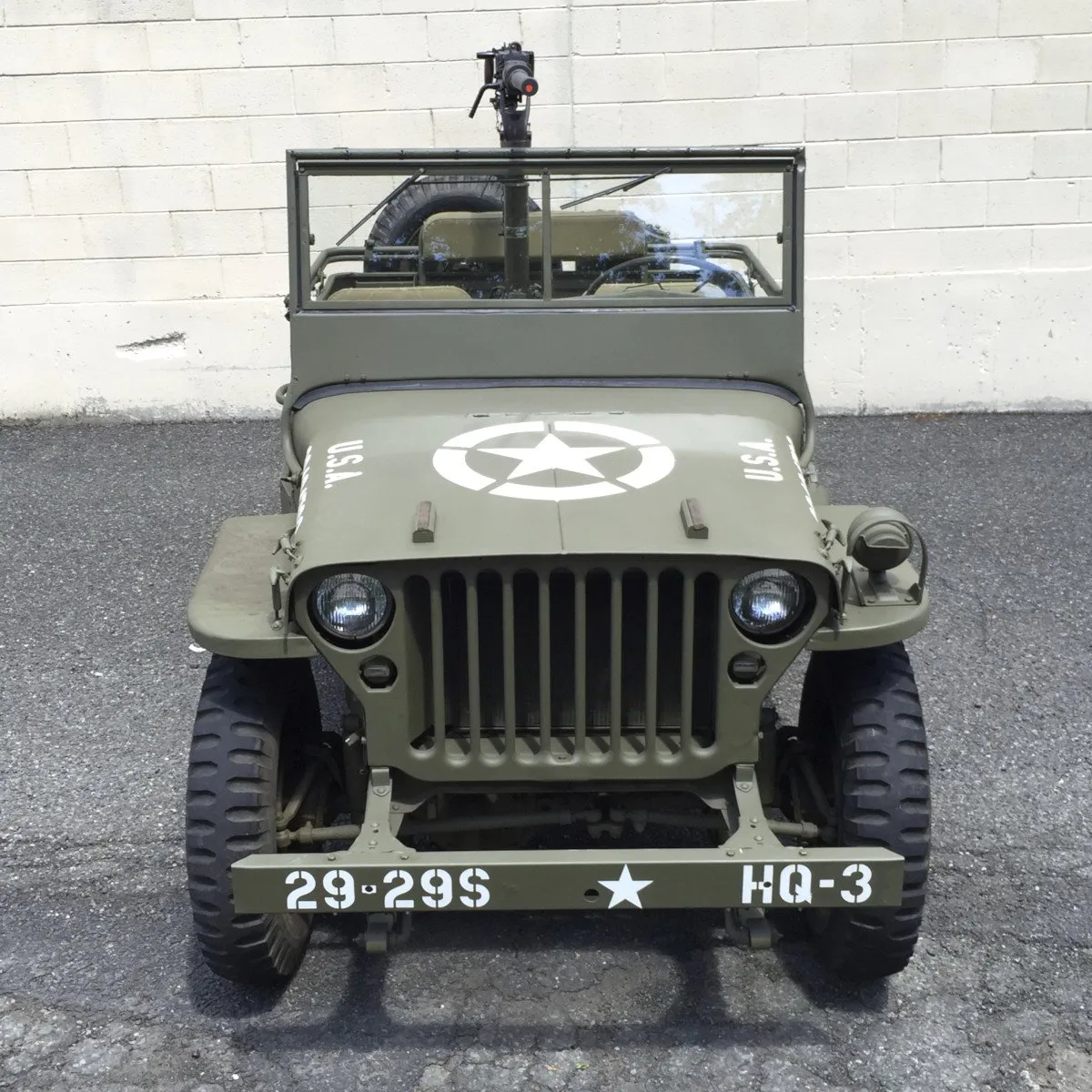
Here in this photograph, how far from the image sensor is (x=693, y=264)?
391 cm

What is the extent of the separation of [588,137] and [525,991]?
601 centimetres

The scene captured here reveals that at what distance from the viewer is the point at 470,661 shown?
107 inches

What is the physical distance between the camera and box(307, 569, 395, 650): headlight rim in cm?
270

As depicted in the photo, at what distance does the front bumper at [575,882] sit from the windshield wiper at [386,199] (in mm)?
2087

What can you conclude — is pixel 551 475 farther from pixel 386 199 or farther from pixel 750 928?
pixel 386 199

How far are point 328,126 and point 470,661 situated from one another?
6.00 meters

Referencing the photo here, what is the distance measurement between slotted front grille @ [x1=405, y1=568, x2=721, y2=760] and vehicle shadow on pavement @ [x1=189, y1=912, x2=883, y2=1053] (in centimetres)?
68

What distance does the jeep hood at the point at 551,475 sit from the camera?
2.70 metres

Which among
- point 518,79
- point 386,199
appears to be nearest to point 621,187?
point 518,79

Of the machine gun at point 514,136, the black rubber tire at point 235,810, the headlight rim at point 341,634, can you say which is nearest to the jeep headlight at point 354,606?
the headlight rim at point 341,634

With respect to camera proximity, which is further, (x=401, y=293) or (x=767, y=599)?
(x=401, y=293)

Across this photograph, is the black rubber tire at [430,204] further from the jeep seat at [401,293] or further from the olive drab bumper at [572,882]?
the olive drab bumper at [572,882]

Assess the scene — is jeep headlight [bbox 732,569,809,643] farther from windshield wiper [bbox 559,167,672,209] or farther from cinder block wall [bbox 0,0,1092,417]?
cinder block wall [bbox 0,0,1092,417]

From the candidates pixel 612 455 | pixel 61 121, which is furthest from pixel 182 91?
pixel 612 455
